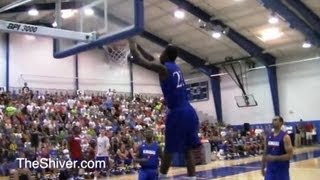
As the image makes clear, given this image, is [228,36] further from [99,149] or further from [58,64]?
[99,149]

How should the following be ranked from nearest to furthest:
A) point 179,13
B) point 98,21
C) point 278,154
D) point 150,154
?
1. point 278,154
2. point 98,21
3. point 150,154
4. point 179,13

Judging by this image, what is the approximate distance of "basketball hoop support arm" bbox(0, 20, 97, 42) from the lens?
7.01 metres

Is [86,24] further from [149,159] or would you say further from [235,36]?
[235,36]

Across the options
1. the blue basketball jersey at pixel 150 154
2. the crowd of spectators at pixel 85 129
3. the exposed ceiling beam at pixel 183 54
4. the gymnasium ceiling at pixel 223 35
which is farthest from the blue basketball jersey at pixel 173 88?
the gymnasium ceiling at pixel 223 35

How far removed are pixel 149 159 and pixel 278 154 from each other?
8.48ft

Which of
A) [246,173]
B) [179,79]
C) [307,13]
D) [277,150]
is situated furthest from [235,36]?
[179,79]

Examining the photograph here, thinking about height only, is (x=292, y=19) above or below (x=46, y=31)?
Answer: above

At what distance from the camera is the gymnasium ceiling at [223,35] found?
1998 centimetres

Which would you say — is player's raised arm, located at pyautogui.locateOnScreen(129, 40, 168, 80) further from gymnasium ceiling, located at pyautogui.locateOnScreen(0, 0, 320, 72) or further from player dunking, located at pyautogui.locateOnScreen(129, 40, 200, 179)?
gymnasium ceiling, located at pyautogui.locateOnScreen(0, 0, 320, 72)

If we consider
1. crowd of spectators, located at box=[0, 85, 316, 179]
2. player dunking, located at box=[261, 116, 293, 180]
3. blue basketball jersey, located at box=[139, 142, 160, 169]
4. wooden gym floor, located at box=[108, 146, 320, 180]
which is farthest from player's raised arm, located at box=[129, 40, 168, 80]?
wooden gym floor, located at box=[108, 146, 320, 180]

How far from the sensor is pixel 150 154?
25.9 feet

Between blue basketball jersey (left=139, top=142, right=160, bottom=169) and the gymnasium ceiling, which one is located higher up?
the gymnasium ceiling

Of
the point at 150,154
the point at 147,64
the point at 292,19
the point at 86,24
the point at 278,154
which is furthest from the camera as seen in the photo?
the point at 292,19

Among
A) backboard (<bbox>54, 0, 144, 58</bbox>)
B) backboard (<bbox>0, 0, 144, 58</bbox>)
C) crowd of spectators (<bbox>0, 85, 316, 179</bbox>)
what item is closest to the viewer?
backboard (<bbox>54, 0, 144, 58</bbox>)
